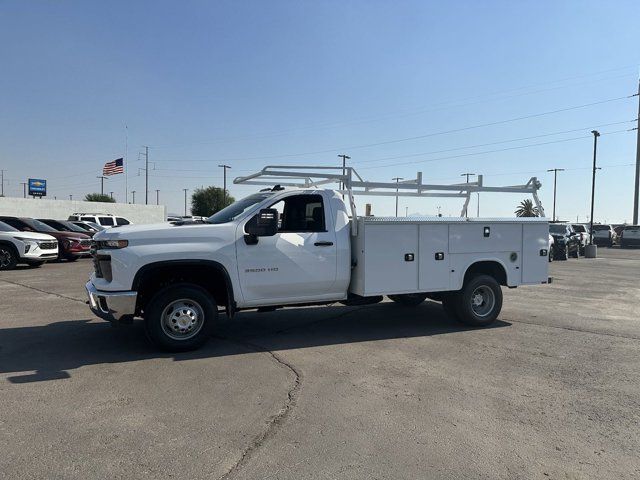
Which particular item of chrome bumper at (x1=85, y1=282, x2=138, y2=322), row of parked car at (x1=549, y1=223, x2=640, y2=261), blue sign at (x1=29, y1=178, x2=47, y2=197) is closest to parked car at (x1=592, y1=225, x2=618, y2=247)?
row of parked car at (x1=549, y1=223, x2=640, y2=261)

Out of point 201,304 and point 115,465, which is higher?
point 201,304

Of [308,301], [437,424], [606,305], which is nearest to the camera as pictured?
[437,424]

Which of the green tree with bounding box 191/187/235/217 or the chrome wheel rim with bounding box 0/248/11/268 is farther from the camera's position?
the green tree with bounding box 191/187/235/217

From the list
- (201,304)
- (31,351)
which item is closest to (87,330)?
(31,351)

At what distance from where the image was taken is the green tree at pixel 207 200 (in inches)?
2945

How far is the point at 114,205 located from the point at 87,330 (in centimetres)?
4346

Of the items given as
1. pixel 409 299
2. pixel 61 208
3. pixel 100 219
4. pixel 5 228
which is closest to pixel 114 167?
pixel 61 208

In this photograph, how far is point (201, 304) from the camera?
6.14 meters

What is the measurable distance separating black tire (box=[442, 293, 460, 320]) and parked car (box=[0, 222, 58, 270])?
1396 cm

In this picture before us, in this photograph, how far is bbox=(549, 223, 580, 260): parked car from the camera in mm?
24922

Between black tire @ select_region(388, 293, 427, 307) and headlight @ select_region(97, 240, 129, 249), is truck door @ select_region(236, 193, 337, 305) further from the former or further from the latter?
black tire @ select_region(388, 293, 427, 307)

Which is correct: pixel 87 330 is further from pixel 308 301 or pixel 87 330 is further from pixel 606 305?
pixel 606 305

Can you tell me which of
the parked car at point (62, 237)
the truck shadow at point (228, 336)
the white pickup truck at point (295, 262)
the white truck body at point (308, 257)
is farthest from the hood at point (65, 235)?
the white truck body at point (308, 257)

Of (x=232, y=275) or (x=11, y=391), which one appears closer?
(x=11, y=391)
